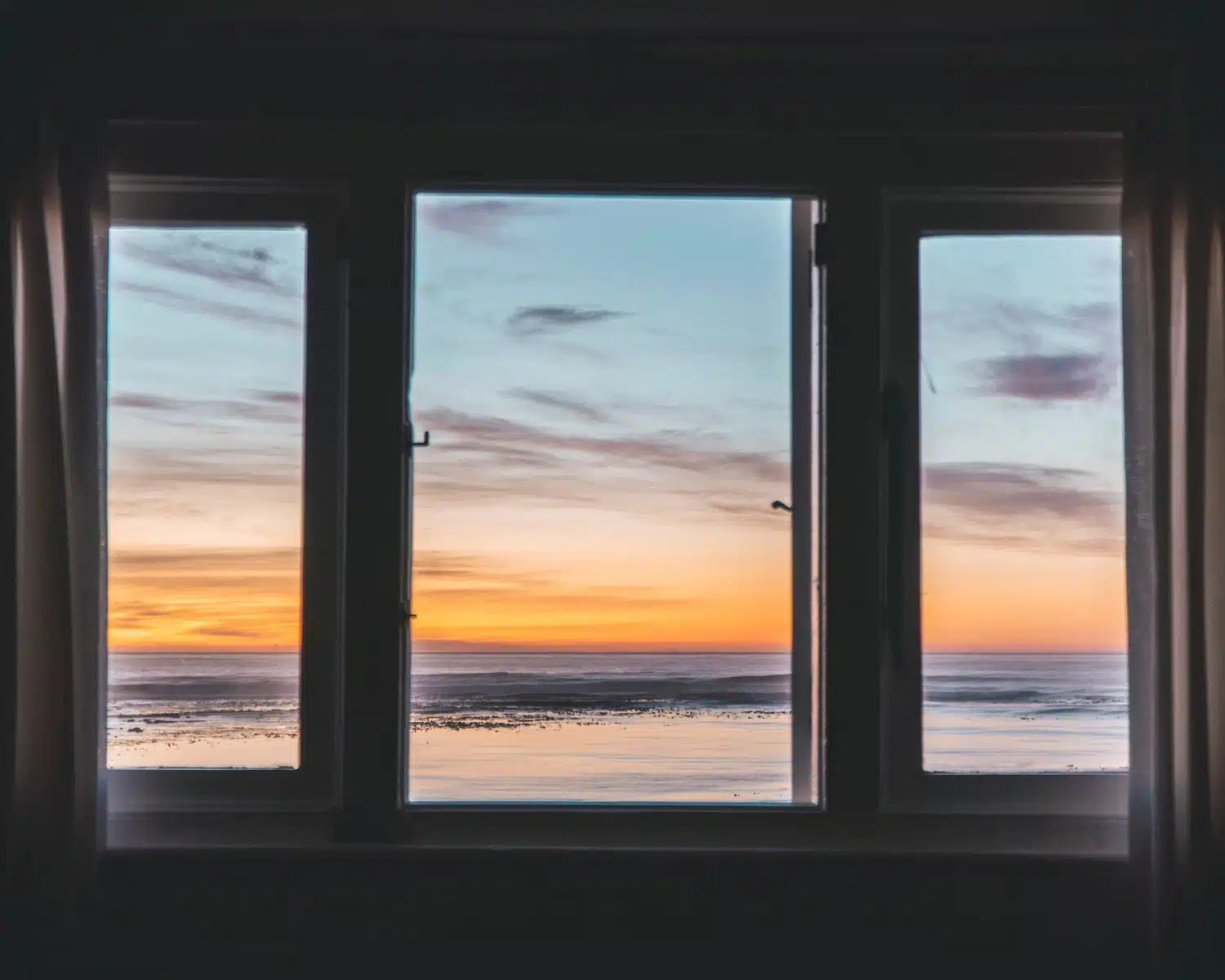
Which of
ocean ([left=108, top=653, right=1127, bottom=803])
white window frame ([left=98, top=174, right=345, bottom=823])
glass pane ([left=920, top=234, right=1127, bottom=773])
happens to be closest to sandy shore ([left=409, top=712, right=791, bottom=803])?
ocean ([left=108, top=653, right=1127, bottom=803])

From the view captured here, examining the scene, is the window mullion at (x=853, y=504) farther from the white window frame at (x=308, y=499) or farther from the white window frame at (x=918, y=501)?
the white window frame at (x=308, y=499)

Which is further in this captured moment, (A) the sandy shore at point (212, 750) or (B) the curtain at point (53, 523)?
(A) the sandy shore at point (212, 750)

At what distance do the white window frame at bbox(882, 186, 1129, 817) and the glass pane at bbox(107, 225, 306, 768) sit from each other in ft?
3.88

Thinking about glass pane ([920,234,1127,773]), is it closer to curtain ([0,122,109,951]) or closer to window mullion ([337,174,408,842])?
window mullion ([337,174,408,842])

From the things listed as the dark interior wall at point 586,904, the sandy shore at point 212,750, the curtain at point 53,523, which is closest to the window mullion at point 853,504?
the dark interior wall at point 586,904

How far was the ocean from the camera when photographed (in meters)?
2.68

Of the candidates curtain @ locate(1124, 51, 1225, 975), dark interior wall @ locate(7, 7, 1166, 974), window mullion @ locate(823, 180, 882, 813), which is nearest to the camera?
curtain @ locate(1124, 51, 1225, 975)

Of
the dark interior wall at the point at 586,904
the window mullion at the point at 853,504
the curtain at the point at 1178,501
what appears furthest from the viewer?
the window mullion at the point at 853,504

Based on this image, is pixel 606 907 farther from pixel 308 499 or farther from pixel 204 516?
pixel 204 516

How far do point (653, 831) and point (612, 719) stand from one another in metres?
0.24

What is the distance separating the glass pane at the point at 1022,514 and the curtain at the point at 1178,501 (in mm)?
197

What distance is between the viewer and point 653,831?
2.64 meters

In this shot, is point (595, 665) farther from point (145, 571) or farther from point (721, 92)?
point (721, 92)

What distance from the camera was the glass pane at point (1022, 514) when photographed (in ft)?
8.84
